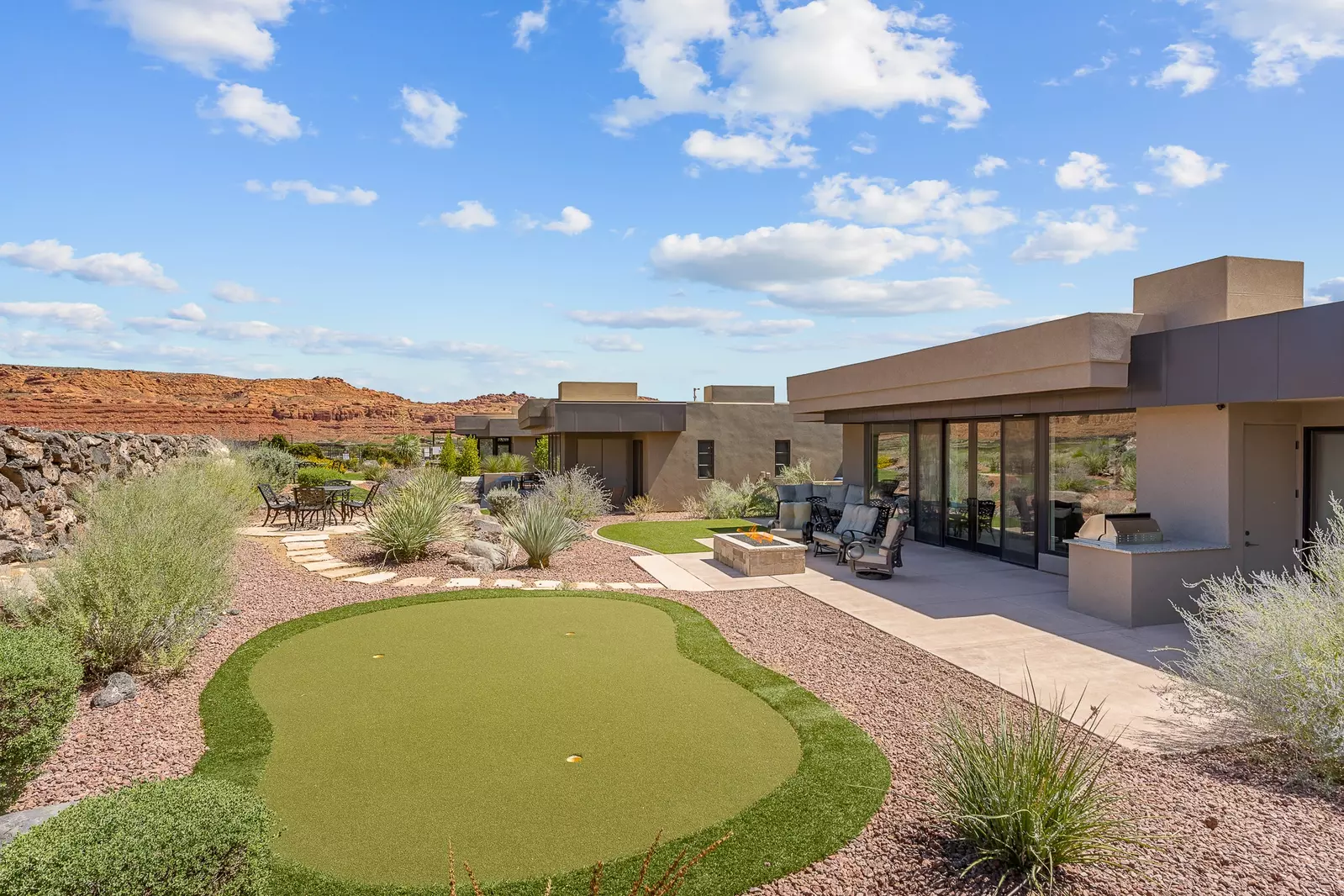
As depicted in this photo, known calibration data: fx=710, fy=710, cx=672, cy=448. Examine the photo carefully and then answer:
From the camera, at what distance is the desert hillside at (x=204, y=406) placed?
47.6 metres

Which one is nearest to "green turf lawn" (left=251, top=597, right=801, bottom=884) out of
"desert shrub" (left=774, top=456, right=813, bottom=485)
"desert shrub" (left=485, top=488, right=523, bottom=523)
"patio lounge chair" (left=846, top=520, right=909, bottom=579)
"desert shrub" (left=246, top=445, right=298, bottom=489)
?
"patio lounge chair" (left=846, top=520, right=909, bottom=579)

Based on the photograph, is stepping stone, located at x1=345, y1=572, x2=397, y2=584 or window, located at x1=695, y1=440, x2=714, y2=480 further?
window, located at x1=695, y1=440, x2=714, y2=480

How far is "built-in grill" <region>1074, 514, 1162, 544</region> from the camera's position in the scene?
8.10 m

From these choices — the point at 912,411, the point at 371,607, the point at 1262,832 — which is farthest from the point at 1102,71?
the point at 371,607

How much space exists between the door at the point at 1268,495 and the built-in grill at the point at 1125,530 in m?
0.93

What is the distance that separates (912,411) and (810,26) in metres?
7.17

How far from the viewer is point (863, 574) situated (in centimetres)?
1055

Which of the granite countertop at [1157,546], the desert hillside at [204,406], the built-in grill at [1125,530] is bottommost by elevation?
the granite countertop at [1157,546]

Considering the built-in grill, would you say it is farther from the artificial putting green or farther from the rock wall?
the rock wall

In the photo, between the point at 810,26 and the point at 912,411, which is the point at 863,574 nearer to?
the point at 912,411

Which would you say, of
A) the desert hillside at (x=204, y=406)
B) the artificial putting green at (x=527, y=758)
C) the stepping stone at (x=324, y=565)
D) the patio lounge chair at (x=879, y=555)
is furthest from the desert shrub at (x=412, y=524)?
the desert hillside at (x=204, y=406)

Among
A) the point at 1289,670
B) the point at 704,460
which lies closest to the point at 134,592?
the point at 1289,670

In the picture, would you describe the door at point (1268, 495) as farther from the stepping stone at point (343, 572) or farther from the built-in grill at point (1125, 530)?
the stepping stone at point (343, 572)

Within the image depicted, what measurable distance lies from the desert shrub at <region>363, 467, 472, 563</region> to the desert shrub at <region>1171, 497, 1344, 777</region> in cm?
984
